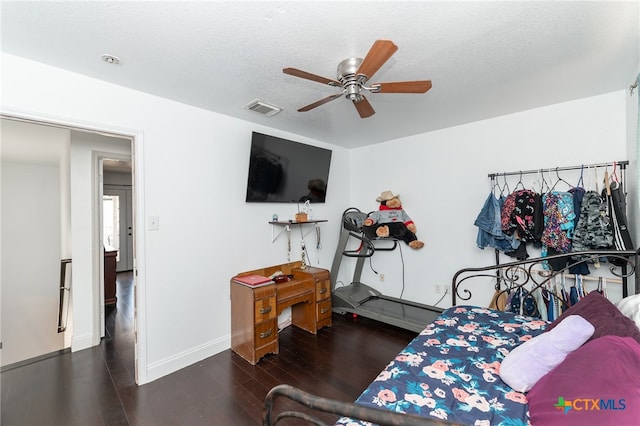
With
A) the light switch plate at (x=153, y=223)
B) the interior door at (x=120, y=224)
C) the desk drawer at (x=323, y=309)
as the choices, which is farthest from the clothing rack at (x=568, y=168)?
the interior door at (x=120, y=224)

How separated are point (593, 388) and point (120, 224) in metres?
8.24

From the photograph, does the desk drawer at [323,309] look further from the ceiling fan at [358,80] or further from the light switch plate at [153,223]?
the ceiling fan at [358,80]

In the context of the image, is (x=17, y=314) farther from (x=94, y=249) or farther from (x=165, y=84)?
(x=165, y=84)

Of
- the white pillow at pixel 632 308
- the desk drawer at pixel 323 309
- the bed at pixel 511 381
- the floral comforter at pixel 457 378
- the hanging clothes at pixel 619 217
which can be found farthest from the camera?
the desk drawer at pixel 323 309

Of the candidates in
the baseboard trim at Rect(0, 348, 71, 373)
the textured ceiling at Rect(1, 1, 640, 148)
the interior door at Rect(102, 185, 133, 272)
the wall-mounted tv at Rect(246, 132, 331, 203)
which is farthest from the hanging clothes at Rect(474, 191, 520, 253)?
the interior door at Rect(102, 185, 133, 272)

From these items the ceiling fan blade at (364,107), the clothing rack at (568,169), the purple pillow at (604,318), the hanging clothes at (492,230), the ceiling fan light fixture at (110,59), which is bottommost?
the purple pillow at (604,318)

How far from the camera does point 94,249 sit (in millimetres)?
2957

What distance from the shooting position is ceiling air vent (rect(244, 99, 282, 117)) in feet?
8.29

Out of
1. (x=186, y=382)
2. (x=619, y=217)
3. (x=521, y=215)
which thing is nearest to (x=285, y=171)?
(x=186, y=382)

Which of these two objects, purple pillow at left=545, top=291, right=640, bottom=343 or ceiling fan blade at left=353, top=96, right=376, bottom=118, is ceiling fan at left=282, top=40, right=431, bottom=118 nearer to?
ceiling fan blade at left=353, top=96, right=376, bottom=118

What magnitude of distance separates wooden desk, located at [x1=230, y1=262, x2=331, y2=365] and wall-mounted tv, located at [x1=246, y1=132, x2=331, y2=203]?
37.1 inches

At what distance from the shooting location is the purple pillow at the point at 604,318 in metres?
1.14

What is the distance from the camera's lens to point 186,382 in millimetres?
2256

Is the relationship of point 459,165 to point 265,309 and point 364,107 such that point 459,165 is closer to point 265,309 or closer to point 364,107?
point 364,107
